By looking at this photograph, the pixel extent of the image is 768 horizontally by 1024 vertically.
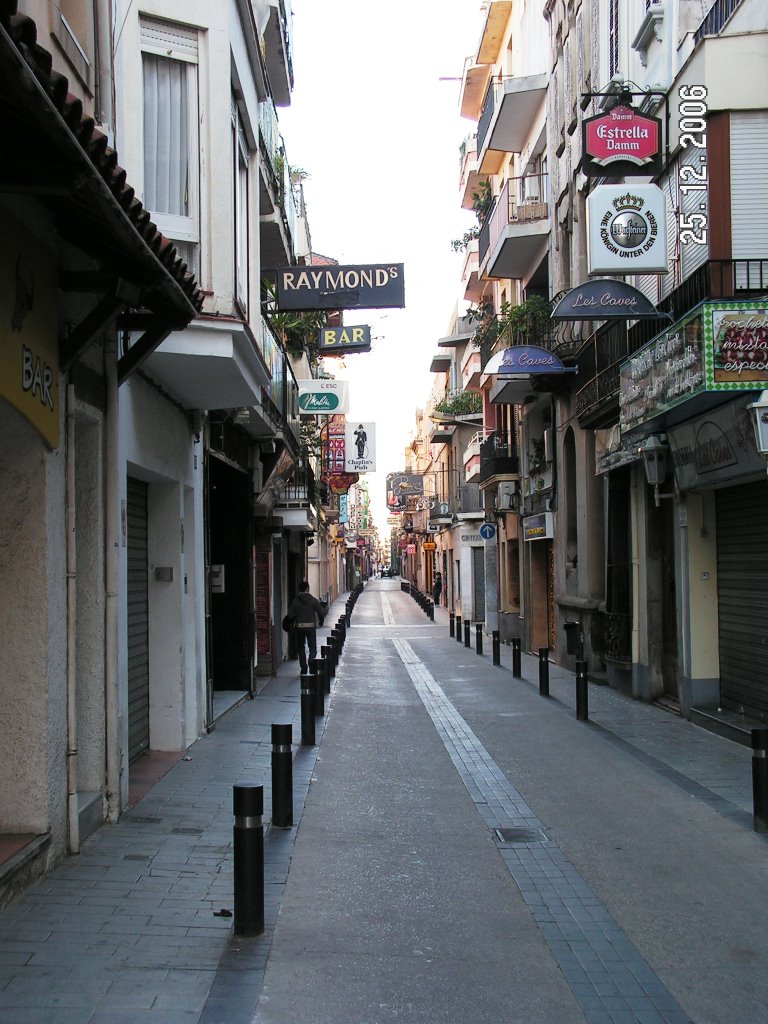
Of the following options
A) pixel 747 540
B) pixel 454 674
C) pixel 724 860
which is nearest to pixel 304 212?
pixel 454 674

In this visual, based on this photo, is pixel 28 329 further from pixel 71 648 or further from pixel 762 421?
pixel 762 421

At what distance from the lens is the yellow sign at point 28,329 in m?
5.72

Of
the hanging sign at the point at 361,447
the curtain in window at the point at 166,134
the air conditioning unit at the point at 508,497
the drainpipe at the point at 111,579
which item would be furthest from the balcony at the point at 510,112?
the drainpipe at the point at 111,579

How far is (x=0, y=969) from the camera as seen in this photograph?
4.98 metres

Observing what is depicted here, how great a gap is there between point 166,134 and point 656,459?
7905mm

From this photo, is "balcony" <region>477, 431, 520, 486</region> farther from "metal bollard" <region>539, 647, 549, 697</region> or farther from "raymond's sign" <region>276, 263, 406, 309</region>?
"raymond's sign" <region>276, 263, 406, 309</region>

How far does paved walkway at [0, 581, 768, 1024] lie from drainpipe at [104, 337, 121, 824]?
0.42 m

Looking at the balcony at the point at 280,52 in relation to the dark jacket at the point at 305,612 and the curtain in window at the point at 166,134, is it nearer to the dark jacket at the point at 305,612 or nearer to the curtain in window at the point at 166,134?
the curtain in window at the point at 166,134

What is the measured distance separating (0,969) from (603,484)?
16614 mm

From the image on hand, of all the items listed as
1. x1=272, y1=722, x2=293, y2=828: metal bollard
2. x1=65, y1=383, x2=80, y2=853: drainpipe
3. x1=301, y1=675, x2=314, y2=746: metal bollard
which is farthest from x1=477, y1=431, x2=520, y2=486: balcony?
x1=65, y1=383, x2=80, y2=853: drainpipe

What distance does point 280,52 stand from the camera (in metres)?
18.8

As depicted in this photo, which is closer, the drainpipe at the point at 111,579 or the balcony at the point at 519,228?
the drainpipe at the point at 111,579

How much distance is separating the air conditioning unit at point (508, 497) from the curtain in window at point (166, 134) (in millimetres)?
19467

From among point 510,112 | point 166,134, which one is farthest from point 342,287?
point 510,112
